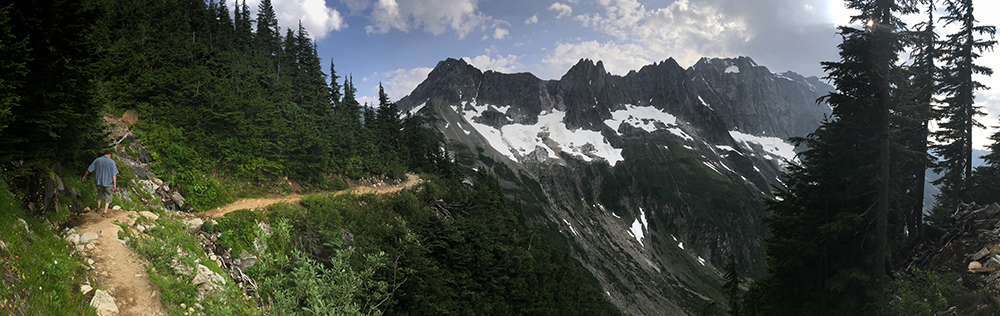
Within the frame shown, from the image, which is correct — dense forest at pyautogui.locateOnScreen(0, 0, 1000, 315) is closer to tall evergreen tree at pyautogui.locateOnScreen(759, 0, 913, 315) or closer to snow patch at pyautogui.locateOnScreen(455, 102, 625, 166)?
tall evergreen tree at pyautogui.locateOnScreen(759, 0, 913, 315)

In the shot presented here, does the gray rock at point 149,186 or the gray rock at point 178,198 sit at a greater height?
the gray rock at point 149,186

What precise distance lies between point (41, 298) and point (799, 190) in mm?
26116

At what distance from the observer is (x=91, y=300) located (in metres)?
6.55

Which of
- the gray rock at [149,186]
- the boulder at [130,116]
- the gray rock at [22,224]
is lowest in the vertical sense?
the gray rock at [22,224]

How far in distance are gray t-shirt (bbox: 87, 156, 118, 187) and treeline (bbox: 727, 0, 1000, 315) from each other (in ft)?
85.2

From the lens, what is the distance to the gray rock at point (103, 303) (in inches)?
257

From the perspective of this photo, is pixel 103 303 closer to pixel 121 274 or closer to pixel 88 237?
pixel 121 274

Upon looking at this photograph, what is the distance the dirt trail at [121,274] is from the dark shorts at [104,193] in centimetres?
143

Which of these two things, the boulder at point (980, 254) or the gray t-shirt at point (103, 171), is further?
the boulder at point (980, 254)

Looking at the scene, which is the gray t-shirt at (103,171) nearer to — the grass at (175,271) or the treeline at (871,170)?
the grass at (175,271)

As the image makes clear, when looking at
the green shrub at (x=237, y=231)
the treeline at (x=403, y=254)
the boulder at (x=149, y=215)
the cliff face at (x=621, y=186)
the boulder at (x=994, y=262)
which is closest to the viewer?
the treeline at (x=403, y=254)

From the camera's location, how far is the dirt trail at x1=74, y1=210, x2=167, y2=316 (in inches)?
285

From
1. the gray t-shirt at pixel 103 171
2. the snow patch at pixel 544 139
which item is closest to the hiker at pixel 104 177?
the gray t-shirt at pixel 103 171

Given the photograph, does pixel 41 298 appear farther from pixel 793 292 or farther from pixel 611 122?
pixel 611 122
